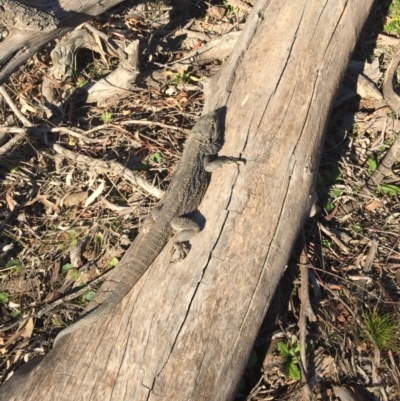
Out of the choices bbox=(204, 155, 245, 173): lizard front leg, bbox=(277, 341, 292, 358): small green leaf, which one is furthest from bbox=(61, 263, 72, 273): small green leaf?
bbox=(277, 341, 292, 358): small green leaf

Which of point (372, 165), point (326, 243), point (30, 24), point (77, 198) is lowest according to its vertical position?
point (326, 243)

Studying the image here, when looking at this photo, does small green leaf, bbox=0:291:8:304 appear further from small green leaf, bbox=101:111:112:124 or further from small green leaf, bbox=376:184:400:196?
small green leaf, bbox=376:184:400:196

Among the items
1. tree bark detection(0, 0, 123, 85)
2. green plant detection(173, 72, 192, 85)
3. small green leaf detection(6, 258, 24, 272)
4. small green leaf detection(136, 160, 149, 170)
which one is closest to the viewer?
tree bark detection(0, 0, 123, 85)

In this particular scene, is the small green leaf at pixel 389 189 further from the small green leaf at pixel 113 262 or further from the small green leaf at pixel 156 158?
the small green leaf at pixel 113 262

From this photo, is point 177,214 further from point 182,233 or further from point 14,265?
point 14,265

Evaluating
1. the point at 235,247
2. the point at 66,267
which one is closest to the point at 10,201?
the point at 66,267

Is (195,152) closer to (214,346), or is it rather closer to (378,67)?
(214,346)

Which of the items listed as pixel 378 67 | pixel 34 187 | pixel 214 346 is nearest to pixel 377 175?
pixel 378 67
